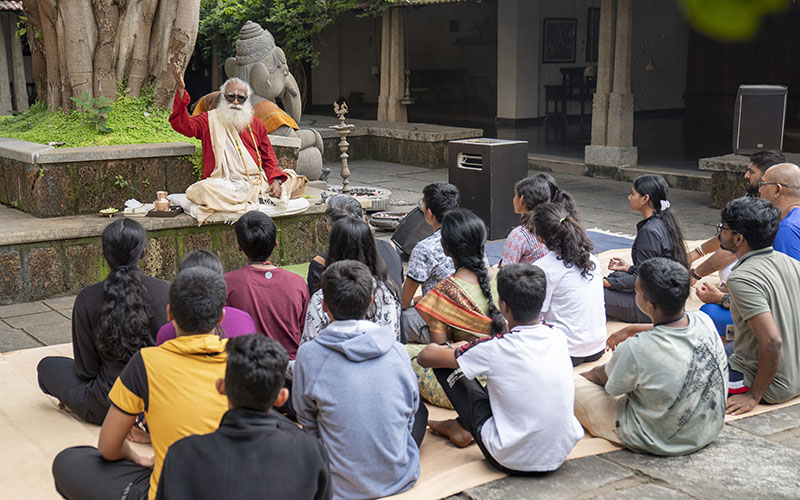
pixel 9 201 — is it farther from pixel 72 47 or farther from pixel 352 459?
pixel 352 459

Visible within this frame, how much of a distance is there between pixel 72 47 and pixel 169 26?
35.6 inches

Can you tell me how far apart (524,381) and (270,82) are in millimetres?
6722

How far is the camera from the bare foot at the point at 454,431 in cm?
365

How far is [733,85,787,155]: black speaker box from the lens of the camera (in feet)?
27.8

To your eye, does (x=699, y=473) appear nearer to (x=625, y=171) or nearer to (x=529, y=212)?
(x=529, y=212)

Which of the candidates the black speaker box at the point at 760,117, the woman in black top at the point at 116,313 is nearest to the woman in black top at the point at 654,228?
the woman in black top at the point at 116,313

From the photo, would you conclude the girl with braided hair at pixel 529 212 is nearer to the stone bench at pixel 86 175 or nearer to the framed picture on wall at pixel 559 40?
the stone bench at pixel 86 175

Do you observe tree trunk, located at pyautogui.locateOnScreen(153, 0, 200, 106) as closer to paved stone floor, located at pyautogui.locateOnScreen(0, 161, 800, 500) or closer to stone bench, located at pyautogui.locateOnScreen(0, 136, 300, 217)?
stone bench, located at pyautogui.locateOnScreen(0, 136, 300, 217)

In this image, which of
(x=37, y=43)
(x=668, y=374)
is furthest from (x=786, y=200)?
(x=37, y=43)

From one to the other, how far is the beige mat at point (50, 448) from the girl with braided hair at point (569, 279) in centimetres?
30

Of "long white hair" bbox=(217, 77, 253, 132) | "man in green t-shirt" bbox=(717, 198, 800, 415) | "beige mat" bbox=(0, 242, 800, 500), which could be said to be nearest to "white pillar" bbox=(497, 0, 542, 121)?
"long white hair" bbox=(217, 77, 253, 132)

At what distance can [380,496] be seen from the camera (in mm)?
3121

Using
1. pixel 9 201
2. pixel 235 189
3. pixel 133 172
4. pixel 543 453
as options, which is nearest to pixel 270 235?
pixel 543 453

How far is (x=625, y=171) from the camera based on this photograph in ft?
37.9
